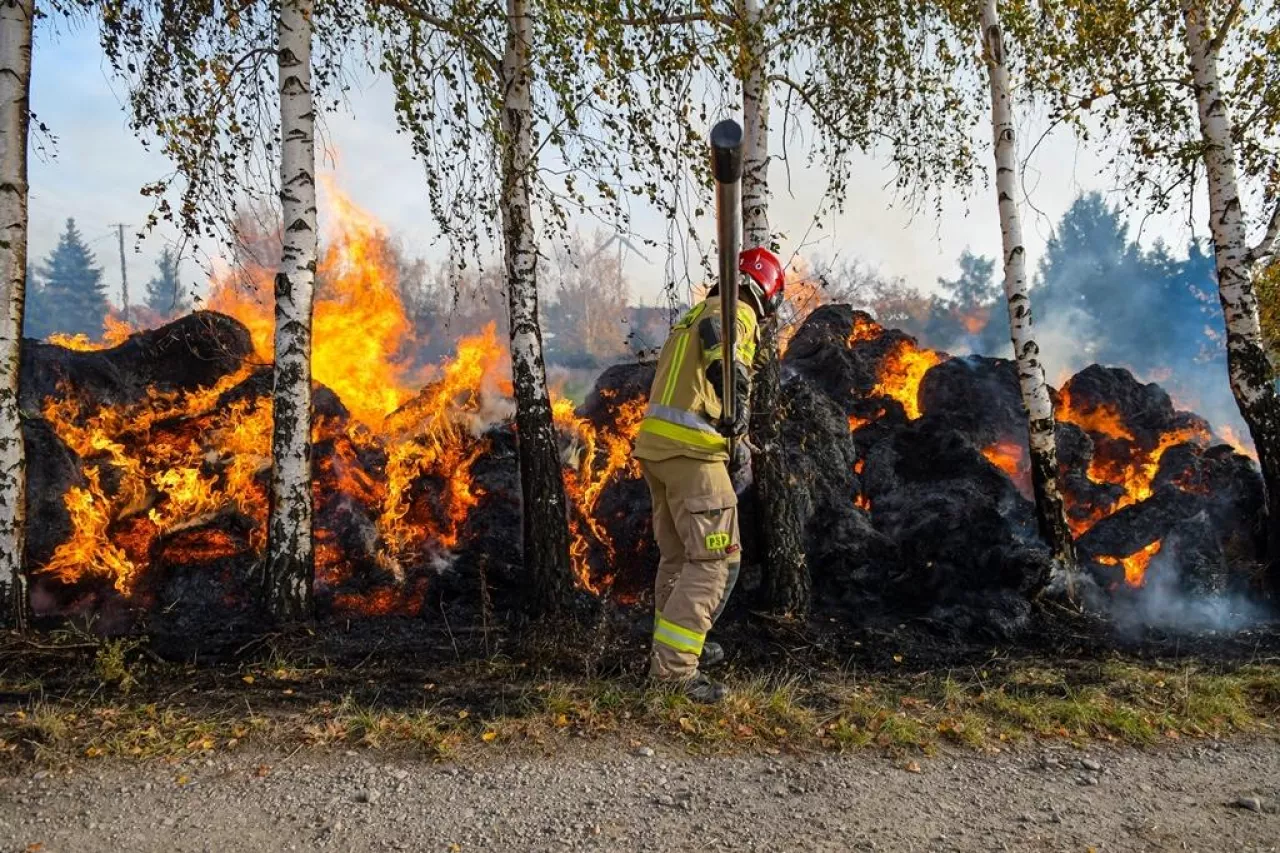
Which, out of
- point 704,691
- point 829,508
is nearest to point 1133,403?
point 829,508

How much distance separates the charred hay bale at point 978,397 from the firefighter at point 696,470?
7.43m

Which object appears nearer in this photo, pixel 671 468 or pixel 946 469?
pixel 671 468

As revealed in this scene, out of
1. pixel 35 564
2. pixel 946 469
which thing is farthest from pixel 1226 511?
pixel 35 564

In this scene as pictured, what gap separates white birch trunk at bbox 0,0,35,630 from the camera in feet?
Result: 16.3

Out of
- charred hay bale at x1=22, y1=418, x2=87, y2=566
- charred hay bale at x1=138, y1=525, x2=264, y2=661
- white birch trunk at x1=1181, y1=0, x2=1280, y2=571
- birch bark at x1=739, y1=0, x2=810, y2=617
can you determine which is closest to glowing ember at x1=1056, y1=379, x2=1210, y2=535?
white birch trunk at x1=1181, y1=0, x2=1280, y2=571

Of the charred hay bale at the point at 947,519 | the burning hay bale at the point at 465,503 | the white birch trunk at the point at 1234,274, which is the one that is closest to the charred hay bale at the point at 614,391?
the burning hay bale at the point at 465,503

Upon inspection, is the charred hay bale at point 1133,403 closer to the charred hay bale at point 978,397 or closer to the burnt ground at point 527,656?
the charred hay bale at point 978,397

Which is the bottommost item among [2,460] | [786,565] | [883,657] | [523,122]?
[883,657]

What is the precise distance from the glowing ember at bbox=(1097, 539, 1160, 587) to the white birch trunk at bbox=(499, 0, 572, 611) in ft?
22.0

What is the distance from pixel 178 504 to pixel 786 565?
6371 mm

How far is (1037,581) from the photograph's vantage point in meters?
7.05

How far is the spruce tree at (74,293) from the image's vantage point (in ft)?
182

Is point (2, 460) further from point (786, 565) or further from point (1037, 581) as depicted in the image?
point (1037, 581)

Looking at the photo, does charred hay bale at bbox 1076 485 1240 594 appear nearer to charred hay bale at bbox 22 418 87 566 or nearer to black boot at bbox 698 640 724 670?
black boot at bbox 698 640 724 670
